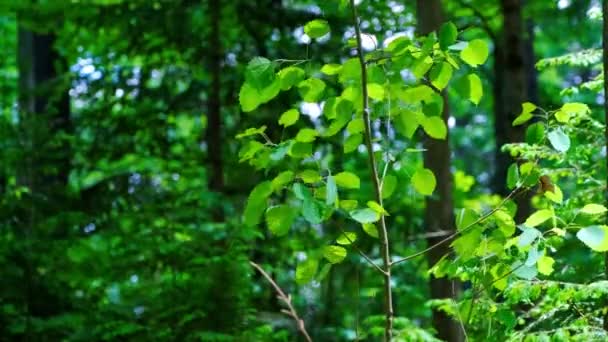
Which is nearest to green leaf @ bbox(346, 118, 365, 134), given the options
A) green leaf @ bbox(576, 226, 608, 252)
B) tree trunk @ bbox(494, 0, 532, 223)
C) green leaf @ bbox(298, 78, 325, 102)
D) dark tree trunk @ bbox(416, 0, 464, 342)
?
green leaf @ bbox(298, 78, 325, 102)

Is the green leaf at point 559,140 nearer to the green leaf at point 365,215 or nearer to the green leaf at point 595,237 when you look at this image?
the green leaf at point 595,237

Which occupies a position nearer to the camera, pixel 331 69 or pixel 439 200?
pixel 331 69

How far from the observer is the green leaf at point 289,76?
8.78ft

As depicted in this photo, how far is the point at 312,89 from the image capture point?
9.09 feet

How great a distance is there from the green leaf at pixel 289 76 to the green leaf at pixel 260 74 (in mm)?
99

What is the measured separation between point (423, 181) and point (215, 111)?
227 inches

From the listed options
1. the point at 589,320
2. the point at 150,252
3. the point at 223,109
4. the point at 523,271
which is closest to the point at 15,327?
the point at 150,252

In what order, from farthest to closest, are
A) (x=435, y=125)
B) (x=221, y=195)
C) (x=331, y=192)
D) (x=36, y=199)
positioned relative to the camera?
(x=221, y=195) → (x=36, y=199) → (x=435, y=125) → (x=331, y=192)

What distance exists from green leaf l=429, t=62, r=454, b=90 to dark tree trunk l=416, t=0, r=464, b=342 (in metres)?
3.36

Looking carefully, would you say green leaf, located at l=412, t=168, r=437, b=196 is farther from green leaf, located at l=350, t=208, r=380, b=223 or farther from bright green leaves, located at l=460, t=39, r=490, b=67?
bright green leaves, located at l=460, t=39, r=490, b=67

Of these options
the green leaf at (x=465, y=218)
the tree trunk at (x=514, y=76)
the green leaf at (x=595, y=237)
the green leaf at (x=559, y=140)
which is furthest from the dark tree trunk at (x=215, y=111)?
the green leaf at (x=595, y=237)

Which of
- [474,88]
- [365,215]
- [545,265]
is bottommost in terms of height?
[545,265]

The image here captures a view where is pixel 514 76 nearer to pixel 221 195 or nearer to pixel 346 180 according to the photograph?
pixel 221 195

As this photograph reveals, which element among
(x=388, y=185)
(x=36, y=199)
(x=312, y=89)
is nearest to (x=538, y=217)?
(x=388, y=185)
